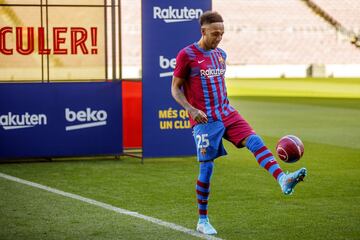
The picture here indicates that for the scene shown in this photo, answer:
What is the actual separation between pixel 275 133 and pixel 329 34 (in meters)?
36.1

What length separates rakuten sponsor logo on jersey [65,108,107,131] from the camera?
13.5 m

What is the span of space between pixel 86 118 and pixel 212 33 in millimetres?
5945

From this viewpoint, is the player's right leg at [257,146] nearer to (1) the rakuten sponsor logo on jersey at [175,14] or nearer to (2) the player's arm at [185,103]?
(2) the player's arm at [185,103]

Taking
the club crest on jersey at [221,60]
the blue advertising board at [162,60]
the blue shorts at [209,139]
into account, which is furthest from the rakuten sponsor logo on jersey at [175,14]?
the blue shorts at [209,139]

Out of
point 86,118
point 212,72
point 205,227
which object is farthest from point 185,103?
point 86,118

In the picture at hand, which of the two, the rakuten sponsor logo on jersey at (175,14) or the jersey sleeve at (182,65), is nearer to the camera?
the jersey sleeve at (182,65)

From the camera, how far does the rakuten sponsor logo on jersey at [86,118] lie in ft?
44.1

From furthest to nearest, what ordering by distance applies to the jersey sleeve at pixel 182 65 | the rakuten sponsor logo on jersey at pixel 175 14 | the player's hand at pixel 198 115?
1. the rakuten sponsor logo on jersey at pixel 175 14
2. the jersey sleeve at pixel 182 65
3. the player's hand at pixel 198 115

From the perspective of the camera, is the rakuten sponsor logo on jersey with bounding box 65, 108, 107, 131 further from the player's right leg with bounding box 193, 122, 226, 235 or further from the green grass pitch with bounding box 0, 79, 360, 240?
the player's right leg with bounding box 193, 122, 226, 235

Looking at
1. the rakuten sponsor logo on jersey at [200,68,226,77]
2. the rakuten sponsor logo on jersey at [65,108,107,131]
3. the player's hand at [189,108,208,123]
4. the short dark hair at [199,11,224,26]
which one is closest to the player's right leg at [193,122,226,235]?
the player's hand at [189,108,208,123]

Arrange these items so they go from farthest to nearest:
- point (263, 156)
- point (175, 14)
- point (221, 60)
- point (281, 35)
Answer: point (281, 35)
point (175, 14)
point (221, 60)
point (263, 156)

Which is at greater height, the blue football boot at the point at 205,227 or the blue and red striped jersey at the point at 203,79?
the blue and red striped jersey at the point at 203,79

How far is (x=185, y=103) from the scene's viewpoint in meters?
7.91

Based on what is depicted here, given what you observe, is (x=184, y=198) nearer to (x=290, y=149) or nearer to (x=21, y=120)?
(x=290, y=149)
